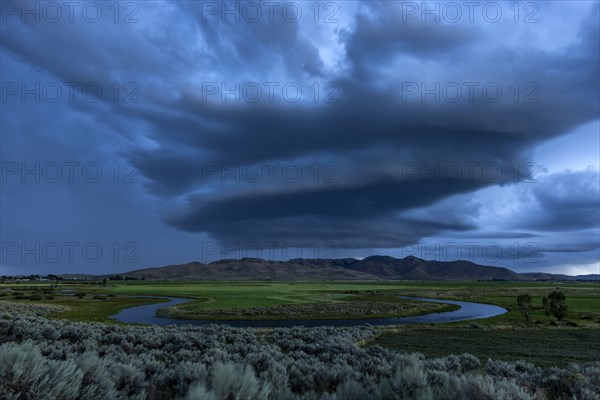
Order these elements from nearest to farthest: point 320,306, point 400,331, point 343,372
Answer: point 343,372
point 400,331
point 320,306

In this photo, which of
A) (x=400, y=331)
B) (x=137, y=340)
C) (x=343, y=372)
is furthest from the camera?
(x=400, y=331)

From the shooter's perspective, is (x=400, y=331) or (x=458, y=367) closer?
(x=458, y=367)

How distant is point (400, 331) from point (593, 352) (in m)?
17.4

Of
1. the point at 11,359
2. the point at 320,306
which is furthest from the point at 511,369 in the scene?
the point at 320,306

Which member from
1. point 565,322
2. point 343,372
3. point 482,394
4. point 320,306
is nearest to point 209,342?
point 343,372

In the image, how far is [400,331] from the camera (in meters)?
42.7

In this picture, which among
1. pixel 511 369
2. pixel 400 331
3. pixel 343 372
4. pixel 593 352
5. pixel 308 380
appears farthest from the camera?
pixel 400 331

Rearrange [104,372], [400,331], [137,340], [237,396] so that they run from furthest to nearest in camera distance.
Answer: [400,331] → [137,340] → [104,372] → [237,396]

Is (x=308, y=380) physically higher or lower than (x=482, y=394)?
lower

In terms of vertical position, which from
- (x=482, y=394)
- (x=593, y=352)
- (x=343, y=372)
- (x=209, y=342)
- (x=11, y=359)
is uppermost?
(x=11, y=359)

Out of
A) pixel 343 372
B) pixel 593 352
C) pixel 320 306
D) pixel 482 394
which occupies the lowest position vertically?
pixel 320 306

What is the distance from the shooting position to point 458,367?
55.1ft

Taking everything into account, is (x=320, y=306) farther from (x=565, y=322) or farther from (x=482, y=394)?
(x=482, y=394)

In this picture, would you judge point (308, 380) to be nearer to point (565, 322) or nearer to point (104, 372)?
point (104, 372)
